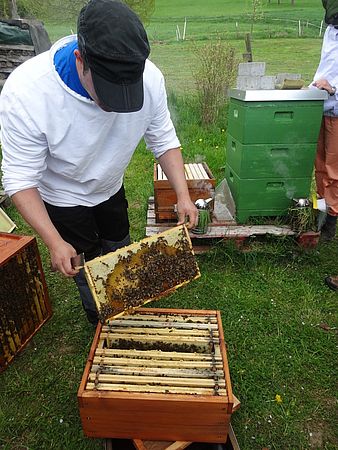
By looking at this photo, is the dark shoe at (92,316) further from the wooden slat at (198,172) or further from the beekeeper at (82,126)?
the wooden slat at (198,172)

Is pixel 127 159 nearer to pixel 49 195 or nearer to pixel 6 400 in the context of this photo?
pixel 49 195

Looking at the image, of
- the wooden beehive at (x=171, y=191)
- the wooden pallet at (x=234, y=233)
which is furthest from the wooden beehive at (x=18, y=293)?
the wooden beehive at (x=171, y=191)

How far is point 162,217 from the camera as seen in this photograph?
145 inches

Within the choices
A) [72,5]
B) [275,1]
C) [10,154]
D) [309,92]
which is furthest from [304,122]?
[275,1]

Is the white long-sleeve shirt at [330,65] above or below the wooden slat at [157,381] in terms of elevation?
above

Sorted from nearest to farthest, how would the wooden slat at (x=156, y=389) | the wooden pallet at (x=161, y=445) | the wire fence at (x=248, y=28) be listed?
the wooden slat at (x=156, y=389)
the wooden pallet at (x=161, y=445)
the wire fence at (x=248, y=28)

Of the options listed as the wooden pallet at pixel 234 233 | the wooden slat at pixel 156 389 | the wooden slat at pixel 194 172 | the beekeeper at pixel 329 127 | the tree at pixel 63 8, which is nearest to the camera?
the wooden slat at pixel 156 389

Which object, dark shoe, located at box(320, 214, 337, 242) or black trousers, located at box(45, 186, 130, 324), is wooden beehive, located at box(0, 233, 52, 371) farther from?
dark shoe, located at box(320, 214, 337, 242)

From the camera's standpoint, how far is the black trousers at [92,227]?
210cm

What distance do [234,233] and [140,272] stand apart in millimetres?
1637

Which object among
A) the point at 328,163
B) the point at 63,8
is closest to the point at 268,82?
the point at 328,163

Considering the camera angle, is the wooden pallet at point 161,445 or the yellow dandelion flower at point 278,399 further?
the yellow dandelion flower at point 278,399

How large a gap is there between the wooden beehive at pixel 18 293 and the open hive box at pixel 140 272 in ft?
2.51

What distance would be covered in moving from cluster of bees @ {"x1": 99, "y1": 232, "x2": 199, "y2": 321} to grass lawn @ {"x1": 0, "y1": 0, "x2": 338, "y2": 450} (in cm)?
80
